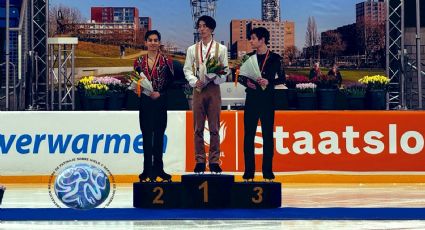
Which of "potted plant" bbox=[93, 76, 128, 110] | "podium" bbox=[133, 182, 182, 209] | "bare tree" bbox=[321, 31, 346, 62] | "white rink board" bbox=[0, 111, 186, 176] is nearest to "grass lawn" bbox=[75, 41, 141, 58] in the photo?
"bare tree" bbox=[321, 31, 346, 62]

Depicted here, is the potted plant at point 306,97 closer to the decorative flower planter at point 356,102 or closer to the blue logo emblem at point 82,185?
the decorative flower planter at point 356,102

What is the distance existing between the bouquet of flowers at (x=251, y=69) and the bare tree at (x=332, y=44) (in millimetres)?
14969

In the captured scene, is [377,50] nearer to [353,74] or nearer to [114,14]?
[353,74]

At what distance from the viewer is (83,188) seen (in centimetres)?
834

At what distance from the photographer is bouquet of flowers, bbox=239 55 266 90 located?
8.98m

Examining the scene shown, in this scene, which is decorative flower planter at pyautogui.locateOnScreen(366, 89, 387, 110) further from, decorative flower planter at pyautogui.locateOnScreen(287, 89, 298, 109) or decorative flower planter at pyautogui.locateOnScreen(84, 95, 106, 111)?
decorative flower planter at pyautogui.locateOnScreen(84, 95, 106, 111)

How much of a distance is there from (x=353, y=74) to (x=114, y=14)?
9714mm

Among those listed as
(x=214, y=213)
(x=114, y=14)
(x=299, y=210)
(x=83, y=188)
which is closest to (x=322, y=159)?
(x=299, y=210)

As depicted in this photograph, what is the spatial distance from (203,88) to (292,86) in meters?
8.05

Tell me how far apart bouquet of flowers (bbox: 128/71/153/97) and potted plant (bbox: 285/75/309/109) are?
23.8 feet

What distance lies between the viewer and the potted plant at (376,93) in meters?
15.7

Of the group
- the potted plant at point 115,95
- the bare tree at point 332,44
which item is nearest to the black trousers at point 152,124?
the potted plant at point 115,95

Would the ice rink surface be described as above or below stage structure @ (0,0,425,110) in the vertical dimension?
below

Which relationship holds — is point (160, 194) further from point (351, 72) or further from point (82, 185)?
point (351, 72)
